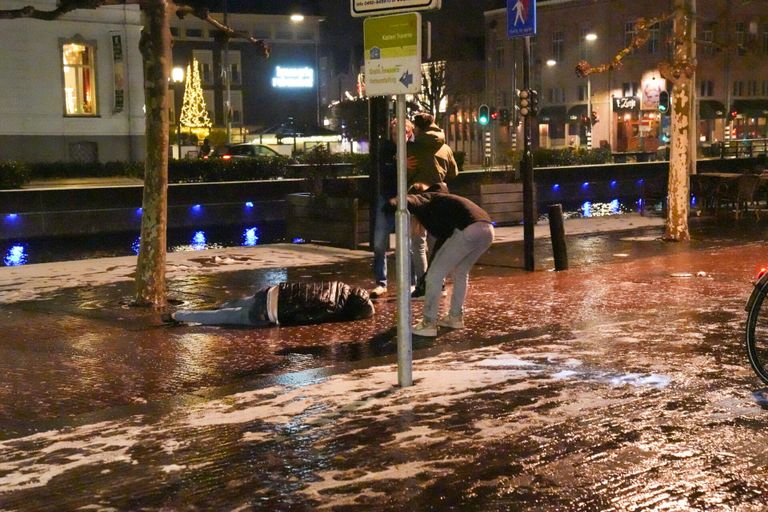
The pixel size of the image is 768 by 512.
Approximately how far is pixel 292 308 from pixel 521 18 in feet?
18.3

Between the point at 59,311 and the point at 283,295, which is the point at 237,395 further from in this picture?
the point at 59,311

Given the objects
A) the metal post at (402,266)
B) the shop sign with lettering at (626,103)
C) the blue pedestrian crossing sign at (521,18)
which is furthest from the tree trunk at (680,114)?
the shop sign with lettering at (626,103)

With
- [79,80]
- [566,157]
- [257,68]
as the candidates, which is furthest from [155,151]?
[257,68]

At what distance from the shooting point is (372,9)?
23.4ft

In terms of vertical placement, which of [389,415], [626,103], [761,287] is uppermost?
[626,103]

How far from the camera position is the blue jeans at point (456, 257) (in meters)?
9.00

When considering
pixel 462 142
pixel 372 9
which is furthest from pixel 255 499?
pixel 462 142

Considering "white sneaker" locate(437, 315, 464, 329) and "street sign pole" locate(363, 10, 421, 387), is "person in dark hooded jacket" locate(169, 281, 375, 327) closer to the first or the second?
"white sneaker" locate(437, 315, 464, 329)

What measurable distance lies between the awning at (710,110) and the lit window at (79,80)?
130ft

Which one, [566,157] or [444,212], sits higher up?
[566,157]

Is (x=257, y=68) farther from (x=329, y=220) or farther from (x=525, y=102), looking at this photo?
(x=525, y=102)

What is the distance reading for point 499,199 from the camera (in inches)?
795

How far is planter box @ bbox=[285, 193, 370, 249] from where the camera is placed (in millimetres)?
16178

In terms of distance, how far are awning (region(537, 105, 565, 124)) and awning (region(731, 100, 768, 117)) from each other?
10914 mm
